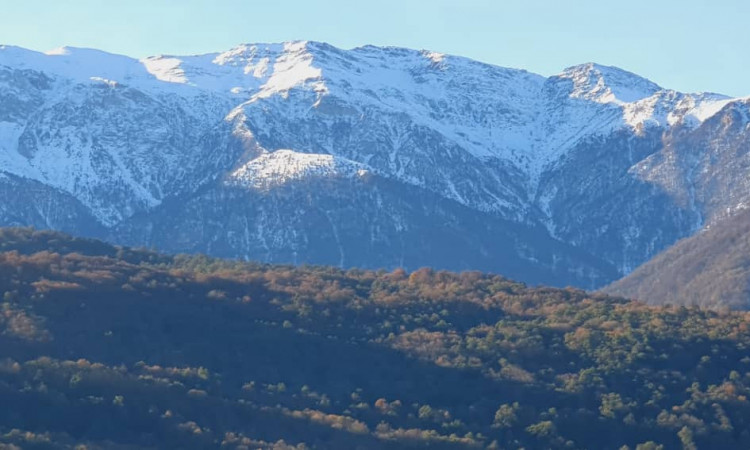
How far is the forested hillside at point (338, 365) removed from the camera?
86688 mm

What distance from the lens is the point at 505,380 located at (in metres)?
99.4

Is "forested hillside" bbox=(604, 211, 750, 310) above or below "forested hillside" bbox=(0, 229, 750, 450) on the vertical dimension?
above

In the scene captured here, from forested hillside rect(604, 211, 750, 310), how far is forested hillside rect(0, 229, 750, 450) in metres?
52.5

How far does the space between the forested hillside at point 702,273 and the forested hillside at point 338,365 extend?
52.5 metres

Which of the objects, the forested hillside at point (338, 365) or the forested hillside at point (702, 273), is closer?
the forested hillside at point (338, 365)

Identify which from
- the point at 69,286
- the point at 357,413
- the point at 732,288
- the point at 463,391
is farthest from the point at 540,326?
the point at 732,288

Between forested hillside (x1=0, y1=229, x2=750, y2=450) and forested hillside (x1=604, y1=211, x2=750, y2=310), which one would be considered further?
forested hillside (x1=604, y1=211, x2=750, y2=310)

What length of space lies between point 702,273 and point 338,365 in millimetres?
87730

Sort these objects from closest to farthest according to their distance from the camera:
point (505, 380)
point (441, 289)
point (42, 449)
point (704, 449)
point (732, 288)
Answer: point (42, 449) < point (704, 449) < point (505, 380) < point (441, 289) < point (732, 288)

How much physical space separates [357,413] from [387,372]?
24.7 ft

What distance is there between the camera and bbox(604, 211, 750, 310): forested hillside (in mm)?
170750

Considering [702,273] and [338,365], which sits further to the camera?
[702,273]

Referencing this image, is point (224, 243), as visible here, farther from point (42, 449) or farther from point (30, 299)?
point (42, 449)

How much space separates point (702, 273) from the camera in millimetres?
180375
